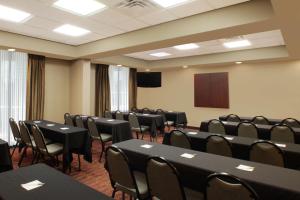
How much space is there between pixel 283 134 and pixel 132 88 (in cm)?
644

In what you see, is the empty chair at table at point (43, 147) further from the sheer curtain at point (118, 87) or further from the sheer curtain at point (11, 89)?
the sheer curtain at point (118, 87)

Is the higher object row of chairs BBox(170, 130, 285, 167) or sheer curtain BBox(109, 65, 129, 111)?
sheer curtain BBox(109, 65, 129, 111)

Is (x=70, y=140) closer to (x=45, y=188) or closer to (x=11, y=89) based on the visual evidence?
(x=45, y=188)

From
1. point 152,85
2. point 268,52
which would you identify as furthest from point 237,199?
point 152,85

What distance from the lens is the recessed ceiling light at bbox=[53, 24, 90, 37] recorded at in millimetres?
4516

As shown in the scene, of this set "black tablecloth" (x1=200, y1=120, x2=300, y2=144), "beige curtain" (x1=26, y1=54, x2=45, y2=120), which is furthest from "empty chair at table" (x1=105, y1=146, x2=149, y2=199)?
"beige curtain" (x1=26, y1=54, x2=45, y2=120)

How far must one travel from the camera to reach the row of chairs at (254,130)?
3854 millimetres

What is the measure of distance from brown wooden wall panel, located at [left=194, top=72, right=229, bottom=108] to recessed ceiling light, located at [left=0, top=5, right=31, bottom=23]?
21.1 ft

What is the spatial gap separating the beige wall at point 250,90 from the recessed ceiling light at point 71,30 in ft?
17.1

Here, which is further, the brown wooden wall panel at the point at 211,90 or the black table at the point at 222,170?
the brown wooden wall panel at the point at 211,90

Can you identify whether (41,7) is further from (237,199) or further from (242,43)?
(242,43)

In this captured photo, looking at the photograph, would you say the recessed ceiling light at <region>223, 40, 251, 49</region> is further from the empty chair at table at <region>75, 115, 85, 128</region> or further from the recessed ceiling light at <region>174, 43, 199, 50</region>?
the empty chair at table at <region>75, 115, 85, 128</region>

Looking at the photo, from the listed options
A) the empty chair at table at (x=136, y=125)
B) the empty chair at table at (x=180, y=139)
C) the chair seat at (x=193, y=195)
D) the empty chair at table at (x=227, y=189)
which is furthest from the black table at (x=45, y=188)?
the empty chair at table at (x=136, y=125)

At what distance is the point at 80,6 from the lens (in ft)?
11.3
